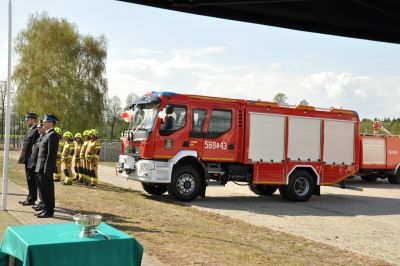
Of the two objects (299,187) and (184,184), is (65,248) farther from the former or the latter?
(299,187)

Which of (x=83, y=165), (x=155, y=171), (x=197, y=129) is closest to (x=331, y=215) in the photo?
(x=197, y=129)

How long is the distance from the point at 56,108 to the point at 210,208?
108 ft

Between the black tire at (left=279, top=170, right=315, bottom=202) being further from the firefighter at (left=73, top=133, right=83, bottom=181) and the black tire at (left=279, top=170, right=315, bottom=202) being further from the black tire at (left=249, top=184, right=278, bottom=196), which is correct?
the firefighter at (left=73, top=133, right=83, bottom=181)

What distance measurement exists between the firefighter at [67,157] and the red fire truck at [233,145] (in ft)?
8.47

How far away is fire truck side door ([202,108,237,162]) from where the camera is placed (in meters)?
14.4

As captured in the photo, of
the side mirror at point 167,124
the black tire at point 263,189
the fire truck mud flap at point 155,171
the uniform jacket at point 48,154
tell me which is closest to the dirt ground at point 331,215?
the black tire at point 263,189

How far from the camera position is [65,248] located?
361 cm

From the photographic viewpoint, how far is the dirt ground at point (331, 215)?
377 inches

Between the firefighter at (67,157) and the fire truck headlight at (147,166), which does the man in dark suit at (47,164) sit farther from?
the firefighter at (67,157)

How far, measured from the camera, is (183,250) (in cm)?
759

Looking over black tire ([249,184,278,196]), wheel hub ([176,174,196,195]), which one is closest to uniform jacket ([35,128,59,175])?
wheel hub ([176,174,196,195])

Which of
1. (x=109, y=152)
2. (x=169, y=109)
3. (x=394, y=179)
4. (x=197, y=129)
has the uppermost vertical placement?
(x=169, y=109)

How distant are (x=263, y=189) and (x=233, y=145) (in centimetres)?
309

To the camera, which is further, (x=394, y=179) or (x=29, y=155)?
(x=394, y=179)
